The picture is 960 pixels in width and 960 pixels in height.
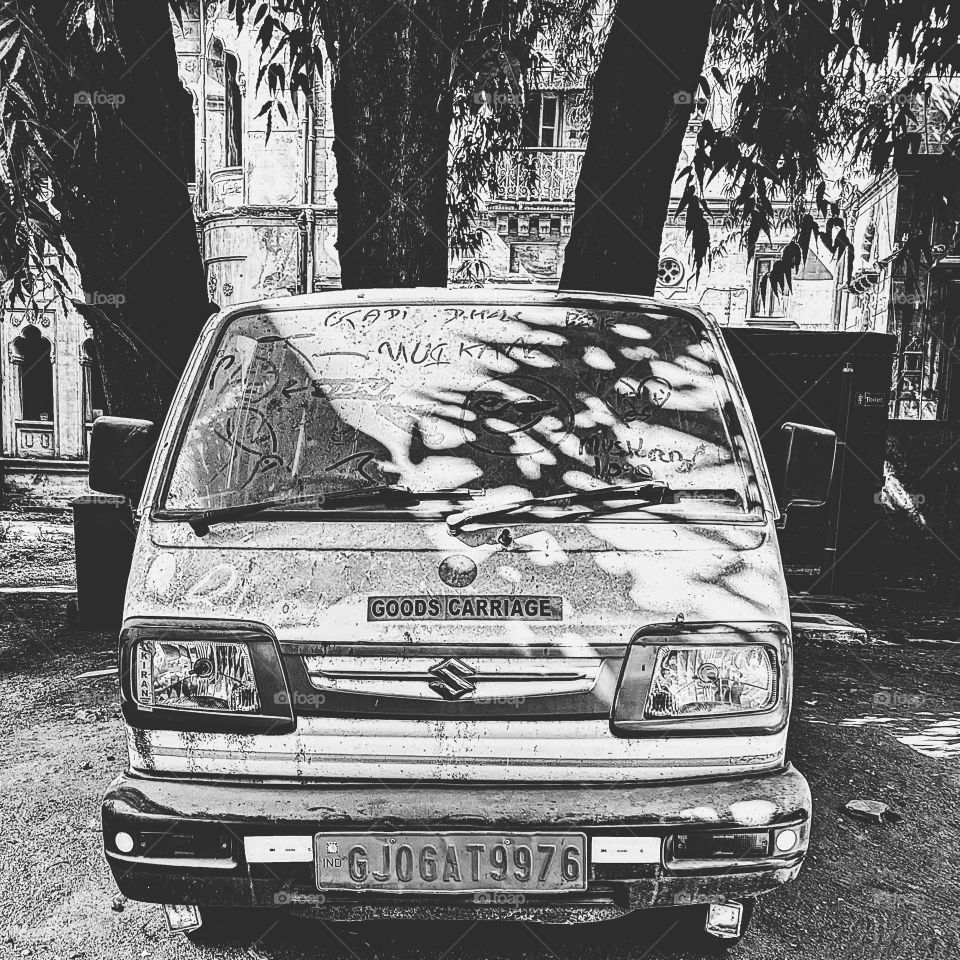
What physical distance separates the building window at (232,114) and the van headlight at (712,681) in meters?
20.6

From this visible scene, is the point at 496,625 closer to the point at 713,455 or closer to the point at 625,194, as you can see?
the point at 713,455

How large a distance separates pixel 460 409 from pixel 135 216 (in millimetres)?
3242

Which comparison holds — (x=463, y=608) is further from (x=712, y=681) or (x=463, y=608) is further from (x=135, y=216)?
A: (x=135, y=216)

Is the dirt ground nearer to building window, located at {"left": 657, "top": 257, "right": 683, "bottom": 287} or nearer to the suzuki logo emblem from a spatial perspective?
the suzuki logo emblem

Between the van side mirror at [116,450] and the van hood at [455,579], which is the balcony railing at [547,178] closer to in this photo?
the van side mirror at [116,450]

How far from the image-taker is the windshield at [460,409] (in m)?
2.70

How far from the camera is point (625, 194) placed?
5.43 m

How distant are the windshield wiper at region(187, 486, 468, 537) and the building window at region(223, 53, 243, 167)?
1997 centimetres

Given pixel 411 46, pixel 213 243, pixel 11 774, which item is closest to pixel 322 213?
pixel 213 243

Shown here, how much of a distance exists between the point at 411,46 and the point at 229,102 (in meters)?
17.6

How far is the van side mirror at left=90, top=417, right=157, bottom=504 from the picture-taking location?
2.94 metres

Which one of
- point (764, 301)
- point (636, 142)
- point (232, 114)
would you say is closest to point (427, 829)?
point (636, 142)

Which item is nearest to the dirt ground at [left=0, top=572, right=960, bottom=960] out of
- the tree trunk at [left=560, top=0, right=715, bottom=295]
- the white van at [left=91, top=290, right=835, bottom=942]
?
the white van at [left=91, top=290, right=835, bottom=942]
